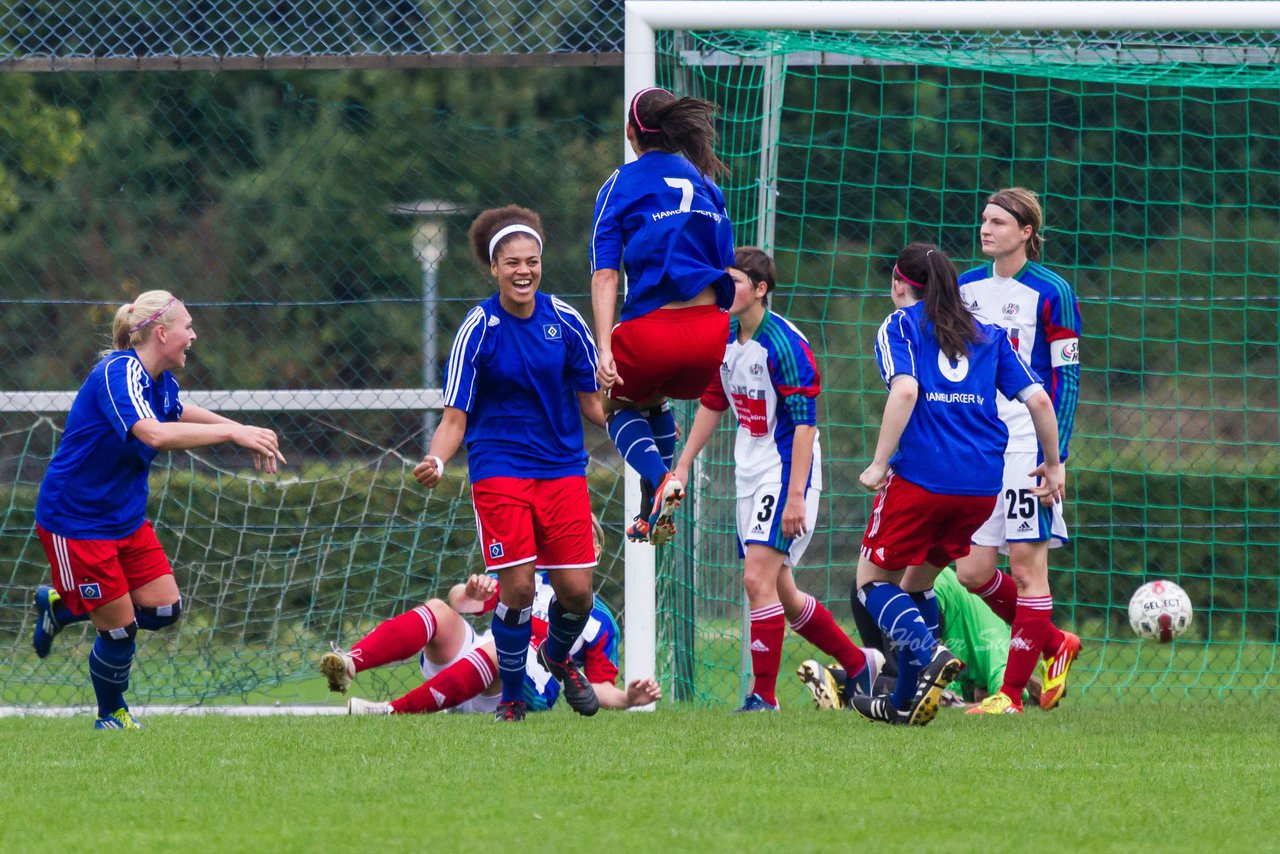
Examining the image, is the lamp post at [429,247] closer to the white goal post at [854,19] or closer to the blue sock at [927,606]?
the white goal post at [854,19]

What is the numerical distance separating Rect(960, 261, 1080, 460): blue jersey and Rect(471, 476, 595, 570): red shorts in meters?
1.78

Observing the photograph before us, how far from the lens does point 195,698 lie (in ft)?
26.1

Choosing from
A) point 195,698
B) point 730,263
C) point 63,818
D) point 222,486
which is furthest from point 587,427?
point 63,818

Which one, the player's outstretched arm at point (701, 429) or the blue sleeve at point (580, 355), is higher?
the blue sleeve at point (580, 355)

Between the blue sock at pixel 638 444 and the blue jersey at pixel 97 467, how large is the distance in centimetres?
167

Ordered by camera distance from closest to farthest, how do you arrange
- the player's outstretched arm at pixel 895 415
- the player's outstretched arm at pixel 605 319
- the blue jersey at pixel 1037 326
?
the player's outstretched arm at pixel 605 319
the player's outstretched arm at pixel 895 415
the blue jersey at pixel 1037 326

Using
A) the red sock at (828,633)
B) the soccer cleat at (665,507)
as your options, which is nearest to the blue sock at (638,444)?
the soccer cleat at (665,507)

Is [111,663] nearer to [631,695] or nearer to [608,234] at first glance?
[631,695]

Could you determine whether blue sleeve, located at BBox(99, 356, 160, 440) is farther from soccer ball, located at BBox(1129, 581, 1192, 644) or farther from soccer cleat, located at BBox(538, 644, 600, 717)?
soccer ball, located at BBox(1129, 581, 1192, 644)

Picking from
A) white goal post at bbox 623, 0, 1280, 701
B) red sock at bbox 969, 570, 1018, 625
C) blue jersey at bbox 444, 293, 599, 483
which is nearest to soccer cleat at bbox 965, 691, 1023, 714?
red sock at bbox 969, 570, 1018, 625

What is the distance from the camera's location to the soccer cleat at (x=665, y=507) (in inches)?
208

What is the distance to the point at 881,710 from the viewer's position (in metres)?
5.67

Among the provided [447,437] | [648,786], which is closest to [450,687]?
[447,437]

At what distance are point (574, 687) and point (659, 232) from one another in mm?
1858
